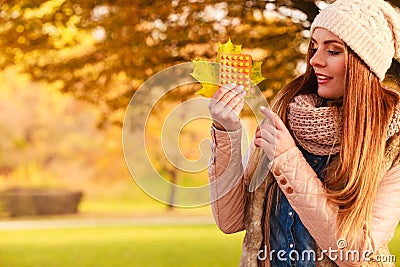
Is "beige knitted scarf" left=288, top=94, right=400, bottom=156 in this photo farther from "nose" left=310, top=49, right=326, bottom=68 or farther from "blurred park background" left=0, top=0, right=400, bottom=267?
"blurred park background" left=0, top=0, right=400, bottom=267

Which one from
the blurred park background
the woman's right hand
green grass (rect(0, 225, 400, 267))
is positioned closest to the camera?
the woman's right hand

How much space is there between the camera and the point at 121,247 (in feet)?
32.3

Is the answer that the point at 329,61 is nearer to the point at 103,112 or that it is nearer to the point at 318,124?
the point at 318,124

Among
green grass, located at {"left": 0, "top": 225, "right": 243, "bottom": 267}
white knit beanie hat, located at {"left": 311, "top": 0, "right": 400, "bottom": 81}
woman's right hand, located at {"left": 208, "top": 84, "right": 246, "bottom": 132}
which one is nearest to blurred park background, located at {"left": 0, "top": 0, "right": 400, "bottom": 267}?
green grass, located at {"left": 0, "top": 225, "right": 243, "bottom": 267}

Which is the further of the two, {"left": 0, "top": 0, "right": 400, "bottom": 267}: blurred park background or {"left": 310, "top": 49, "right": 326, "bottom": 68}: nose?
{"left": 0, "top": 0, "right": 400, "bottom": 267}: blurred park background

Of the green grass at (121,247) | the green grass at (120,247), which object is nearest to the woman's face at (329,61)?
the green grass at (121,247)

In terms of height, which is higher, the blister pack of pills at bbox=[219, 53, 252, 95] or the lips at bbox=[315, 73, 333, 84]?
the blister pack of pills at bbox=[219, 53, 252, 95]

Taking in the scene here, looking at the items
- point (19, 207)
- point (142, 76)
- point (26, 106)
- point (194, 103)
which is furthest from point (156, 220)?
point (194, 103)

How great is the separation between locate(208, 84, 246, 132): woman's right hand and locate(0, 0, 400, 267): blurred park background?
5.11 ft

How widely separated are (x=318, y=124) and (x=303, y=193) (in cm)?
14

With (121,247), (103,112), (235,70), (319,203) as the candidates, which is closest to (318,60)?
(235,70)

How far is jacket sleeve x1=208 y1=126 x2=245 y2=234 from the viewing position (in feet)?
4.19

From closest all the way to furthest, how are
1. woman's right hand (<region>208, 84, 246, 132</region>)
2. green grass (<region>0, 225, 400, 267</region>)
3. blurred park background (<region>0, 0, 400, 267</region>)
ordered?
woman's right hand (<region>208, 84, 246, 132</region>) < blurred park background (<region>0, 0, 400, 267</region>) < green grass (<region>0, 225, 400, 267</region>)

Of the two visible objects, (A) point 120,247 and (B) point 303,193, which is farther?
(A) point 120,247
